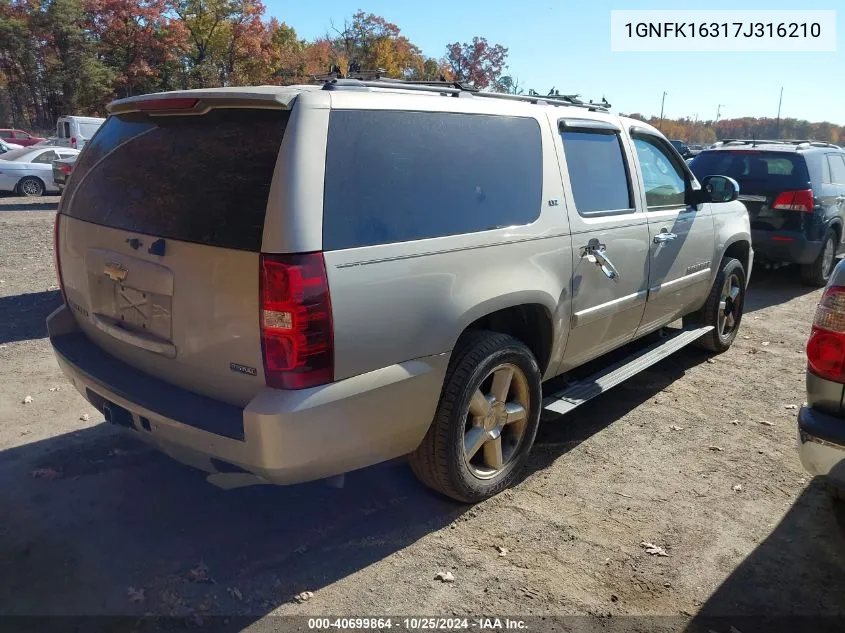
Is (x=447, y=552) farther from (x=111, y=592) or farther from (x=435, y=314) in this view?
(x=111, y=592)

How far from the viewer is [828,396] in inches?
114

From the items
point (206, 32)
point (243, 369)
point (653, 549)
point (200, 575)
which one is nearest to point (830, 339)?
point (653, 549)

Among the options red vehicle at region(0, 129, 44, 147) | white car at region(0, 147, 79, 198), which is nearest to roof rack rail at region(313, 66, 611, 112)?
white car at region(0, 147, 79, 198)

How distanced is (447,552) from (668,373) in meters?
3.22

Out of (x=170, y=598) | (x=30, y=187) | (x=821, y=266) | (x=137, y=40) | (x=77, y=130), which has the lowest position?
(x=170, y=598)

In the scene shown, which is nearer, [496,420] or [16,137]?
[496,420]

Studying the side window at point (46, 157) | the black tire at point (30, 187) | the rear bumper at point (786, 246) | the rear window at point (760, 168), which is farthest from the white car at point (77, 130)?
the rear bumper at point (786, 246)

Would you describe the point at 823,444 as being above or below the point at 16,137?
→ below

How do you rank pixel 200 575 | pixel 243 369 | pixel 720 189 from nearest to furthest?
pixel 243 369
pixel 200 575
pixel 720 189

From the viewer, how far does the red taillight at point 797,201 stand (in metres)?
8.33

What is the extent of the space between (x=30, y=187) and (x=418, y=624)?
1941 cm

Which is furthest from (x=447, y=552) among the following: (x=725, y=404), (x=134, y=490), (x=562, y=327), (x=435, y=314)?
(x=725, y=404)

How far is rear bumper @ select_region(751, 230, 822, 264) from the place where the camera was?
333 inches

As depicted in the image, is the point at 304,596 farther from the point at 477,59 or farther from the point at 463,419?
the point at 477,59
